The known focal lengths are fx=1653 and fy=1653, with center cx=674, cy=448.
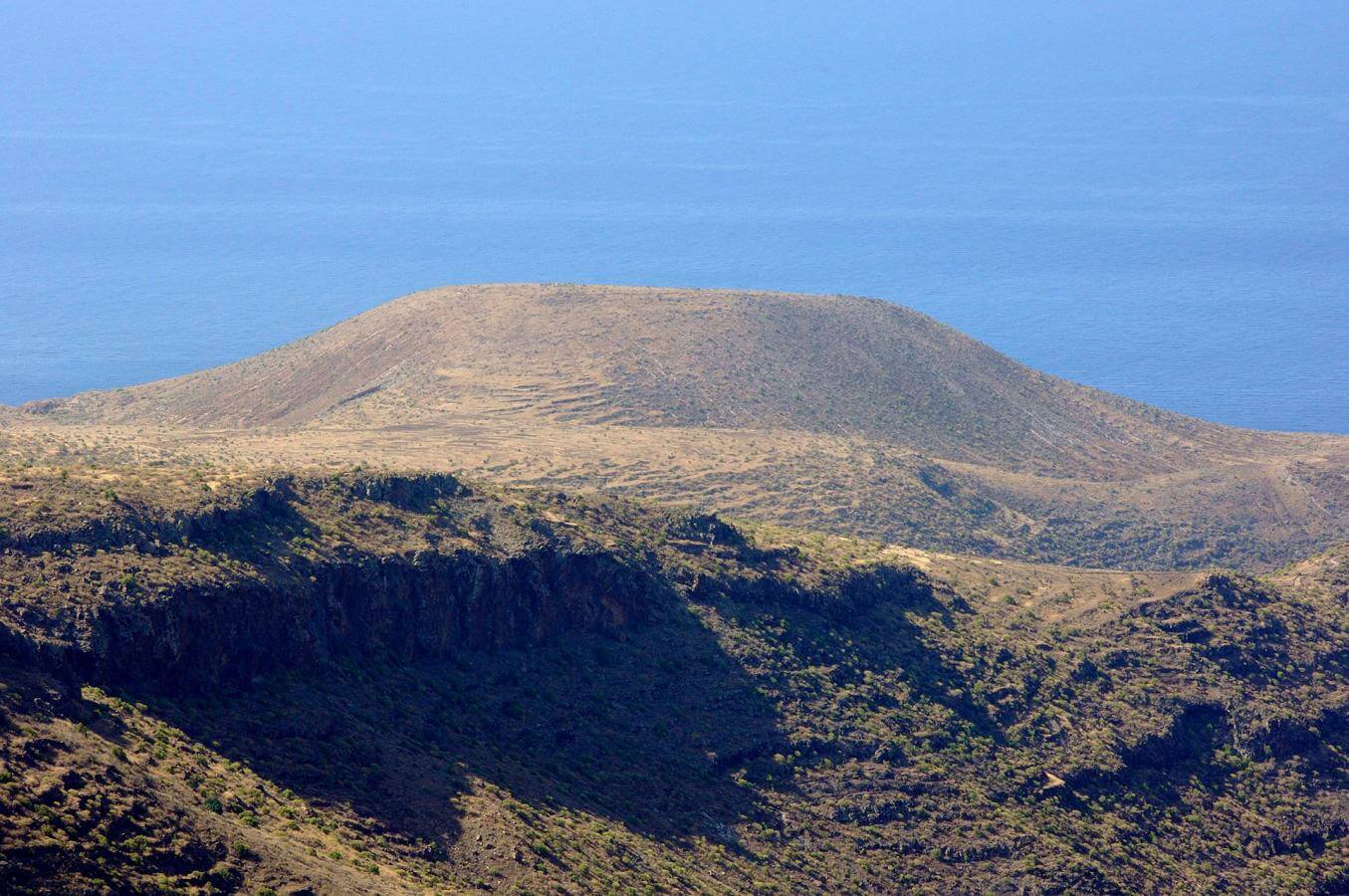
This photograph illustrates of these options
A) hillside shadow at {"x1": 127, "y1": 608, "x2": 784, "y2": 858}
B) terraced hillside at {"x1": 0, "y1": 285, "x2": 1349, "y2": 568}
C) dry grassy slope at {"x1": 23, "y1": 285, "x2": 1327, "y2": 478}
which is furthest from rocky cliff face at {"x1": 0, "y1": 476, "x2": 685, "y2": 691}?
dry grassy slope at {"x1": 23, "y1": 285, "x2": 1327, "y2": 478}

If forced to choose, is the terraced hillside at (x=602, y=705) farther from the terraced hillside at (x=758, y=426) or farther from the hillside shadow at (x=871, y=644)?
the terraced hillside at (x=758, y=426)

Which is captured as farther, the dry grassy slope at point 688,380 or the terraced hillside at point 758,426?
the dry grassy slope at point 688,380

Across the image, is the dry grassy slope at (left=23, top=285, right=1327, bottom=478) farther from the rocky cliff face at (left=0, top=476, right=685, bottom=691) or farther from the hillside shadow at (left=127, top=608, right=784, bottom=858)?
the hillside shadow at (left=127, top=608, right=784, bottom=858)

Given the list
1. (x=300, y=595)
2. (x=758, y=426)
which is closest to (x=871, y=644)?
(x=300, y=595)

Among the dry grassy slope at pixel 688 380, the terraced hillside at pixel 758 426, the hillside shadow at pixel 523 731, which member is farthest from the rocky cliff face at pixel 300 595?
the dry grassy slope at pixel 688 380

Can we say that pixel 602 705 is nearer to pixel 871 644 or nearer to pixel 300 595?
pixel 300 595

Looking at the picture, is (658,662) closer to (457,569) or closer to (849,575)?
(457,569)
